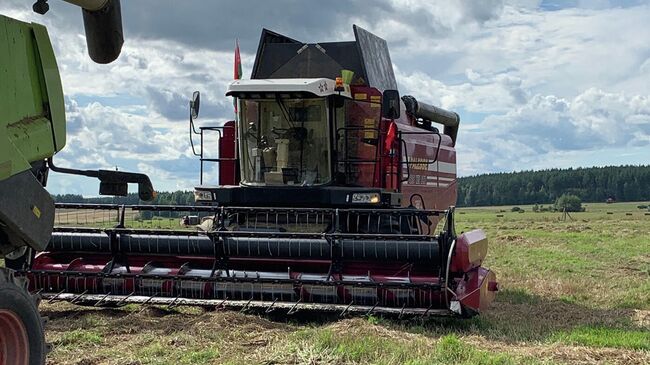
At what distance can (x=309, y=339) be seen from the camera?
5.92m

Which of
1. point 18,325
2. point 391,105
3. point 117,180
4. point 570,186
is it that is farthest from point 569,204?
point 18,325

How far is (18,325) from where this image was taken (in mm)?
3822

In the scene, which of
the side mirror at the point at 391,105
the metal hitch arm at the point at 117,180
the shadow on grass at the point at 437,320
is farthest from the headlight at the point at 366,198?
the metal hitch arm at the point at 117,180

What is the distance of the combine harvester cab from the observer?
7160 mm

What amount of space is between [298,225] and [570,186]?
93.7 meters

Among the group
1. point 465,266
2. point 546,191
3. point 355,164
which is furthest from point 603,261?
point 546,191

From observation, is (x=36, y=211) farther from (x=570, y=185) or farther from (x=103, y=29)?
(x=570, y=185)

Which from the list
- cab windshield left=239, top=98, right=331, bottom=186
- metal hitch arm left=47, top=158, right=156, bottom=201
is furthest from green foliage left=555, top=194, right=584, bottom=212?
metal hitch arm left=47, top=158, right=156, bottom=201

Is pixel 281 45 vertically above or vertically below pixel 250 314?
above

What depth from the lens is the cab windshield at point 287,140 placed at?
9.06 meters

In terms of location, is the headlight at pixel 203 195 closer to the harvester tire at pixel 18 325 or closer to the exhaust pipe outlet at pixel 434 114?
the exhaust pipe outlet at pixel 434 114

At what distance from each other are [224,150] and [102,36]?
5837mm

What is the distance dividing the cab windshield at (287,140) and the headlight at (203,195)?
0.55m

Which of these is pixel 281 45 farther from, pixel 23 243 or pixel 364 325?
pixel 23 243
